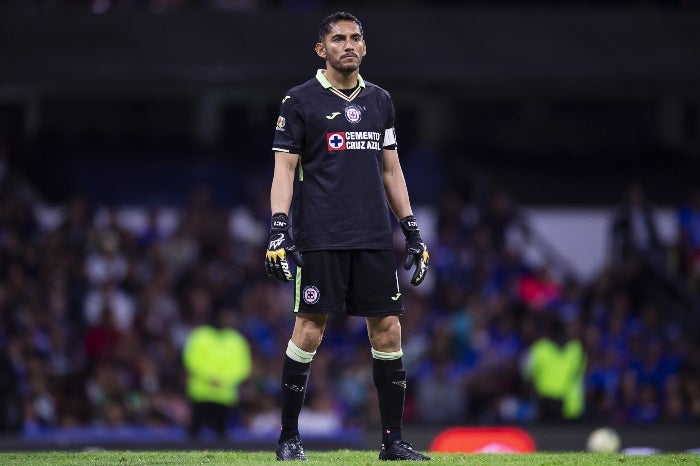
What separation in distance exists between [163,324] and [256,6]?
480 cm

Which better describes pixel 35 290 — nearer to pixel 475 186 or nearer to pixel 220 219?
pixel 220 219

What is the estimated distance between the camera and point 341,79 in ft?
26.3

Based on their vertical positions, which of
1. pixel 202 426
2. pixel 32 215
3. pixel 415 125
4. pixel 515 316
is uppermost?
pixel 415 125

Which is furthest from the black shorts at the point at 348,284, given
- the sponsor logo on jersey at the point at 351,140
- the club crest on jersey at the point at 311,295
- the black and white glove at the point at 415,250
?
the sponsor logo on jersey at the point at 351,140

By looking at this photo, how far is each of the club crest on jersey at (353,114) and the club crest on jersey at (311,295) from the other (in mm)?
930

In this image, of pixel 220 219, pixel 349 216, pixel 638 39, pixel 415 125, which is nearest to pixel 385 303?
pixel 349 216

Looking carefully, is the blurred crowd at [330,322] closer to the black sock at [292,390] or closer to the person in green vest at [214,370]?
the person in green vest at [214,370]

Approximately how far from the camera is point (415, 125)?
22328 millimetres

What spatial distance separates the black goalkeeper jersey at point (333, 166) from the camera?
26.0 feet

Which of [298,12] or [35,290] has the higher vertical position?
[298,12]

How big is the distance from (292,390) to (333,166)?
1.24 meters

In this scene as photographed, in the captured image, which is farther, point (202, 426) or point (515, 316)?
point (515, 316)

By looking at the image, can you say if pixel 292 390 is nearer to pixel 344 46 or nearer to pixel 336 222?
pixel 336 222

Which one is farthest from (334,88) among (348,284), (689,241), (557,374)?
(689,241)
